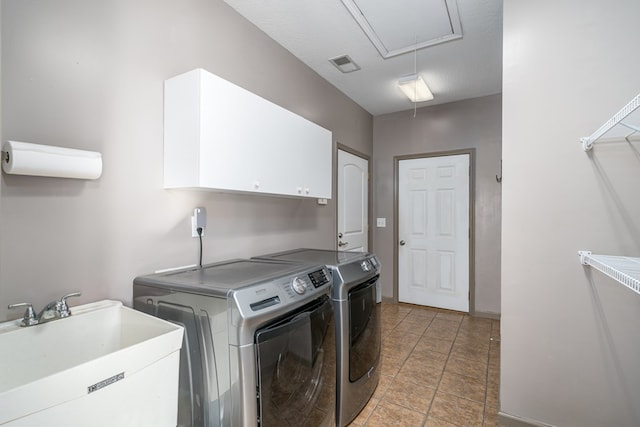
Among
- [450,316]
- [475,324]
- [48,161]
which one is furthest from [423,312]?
[48,161]

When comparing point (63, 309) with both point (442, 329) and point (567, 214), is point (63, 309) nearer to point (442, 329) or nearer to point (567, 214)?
point (567, 214)

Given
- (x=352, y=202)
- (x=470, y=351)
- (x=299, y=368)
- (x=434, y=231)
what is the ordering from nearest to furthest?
(x=299, y=368), (x=470, y=351), (x=352, y=202), (x=434, y=231)

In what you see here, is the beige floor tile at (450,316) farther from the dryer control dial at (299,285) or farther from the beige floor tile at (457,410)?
the dryer control dial at (299,285)

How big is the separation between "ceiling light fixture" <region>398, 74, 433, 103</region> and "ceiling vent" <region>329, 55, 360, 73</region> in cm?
46

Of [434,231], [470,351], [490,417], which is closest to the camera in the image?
[490,417]

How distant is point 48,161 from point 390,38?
239 cm

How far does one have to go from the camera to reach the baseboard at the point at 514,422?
1717 millimetres

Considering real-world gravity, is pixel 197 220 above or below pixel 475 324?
above

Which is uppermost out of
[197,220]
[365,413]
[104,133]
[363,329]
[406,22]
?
[406,22]

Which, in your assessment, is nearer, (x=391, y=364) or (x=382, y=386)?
(x=382, y=386)

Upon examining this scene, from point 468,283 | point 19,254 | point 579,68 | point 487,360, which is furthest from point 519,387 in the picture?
point 19,254

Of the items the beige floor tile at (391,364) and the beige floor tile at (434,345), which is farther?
the beige floor tile at (434,345)

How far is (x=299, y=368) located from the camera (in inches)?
54.9

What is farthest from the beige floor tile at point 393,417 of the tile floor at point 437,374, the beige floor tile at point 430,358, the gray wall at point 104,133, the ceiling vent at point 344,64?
the ceiling vent at point 344,64
